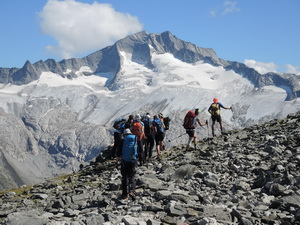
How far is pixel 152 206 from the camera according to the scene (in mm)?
13969

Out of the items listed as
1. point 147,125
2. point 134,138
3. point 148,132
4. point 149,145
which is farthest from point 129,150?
point 149,145

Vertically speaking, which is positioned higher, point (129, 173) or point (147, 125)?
point (147, 125)

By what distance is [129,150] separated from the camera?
1736cm

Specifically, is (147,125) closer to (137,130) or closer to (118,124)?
(118,124)

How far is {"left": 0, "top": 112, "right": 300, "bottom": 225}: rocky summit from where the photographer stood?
41.8 ft

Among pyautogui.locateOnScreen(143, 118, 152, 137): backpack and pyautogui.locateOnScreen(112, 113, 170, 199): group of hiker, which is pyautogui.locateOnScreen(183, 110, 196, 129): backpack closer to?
pyautogui.locateOnScreen(112, 113, 170, 199): group of hiker

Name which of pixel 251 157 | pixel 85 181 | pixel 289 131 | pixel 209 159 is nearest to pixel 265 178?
pixel 251 157

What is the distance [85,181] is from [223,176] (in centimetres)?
989

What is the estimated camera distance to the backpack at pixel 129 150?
56.9 ft

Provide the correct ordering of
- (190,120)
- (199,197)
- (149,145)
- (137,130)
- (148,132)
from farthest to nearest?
(149,145) < (148,132) < (190,120) < (137,130) < (199,197)

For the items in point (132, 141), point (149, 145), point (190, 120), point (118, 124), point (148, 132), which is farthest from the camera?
point (149, 145)

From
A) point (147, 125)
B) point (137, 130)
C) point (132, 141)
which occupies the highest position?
point (147, 125)

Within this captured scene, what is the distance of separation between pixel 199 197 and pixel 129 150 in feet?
12.6

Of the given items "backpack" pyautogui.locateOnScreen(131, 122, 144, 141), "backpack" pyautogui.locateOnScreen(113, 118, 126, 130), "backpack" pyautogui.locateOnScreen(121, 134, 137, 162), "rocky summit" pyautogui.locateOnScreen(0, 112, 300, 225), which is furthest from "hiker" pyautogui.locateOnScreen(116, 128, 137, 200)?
"backpack" pyautogui.locateOnScreen(113, 118, 126, 130)
